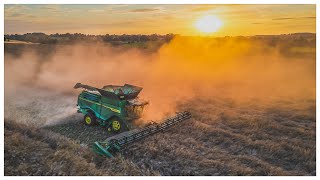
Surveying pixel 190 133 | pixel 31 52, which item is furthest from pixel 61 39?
pixel 190 133

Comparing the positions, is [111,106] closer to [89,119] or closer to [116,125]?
[116,125]

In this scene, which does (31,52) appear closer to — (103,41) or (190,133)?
(103,41)

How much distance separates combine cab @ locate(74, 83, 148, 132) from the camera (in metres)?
11.8

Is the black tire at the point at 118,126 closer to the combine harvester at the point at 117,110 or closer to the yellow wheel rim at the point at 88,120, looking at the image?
the combine harvester at the point at 117,110

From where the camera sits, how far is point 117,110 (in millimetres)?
11766

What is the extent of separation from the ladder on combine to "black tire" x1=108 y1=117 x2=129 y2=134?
1.20 ft

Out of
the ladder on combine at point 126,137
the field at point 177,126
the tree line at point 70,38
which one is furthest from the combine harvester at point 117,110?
the tree line at point 70,38

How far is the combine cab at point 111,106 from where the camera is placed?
11.8m

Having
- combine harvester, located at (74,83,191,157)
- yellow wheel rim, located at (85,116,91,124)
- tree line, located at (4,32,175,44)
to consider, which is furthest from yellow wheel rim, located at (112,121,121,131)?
tree line, located at (4,32,175,44)

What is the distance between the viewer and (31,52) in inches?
745

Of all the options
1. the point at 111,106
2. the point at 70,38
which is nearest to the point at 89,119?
the point at 111,106

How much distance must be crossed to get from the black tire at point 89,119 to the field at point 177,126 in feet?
0.77

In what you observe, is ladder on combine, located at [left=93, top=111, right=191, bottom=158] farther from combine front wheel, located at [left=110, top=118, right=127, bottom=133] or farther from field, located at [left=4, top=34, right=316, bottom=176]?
combine front wheel, located at [left=110, top=118, right=127, bottom=133]

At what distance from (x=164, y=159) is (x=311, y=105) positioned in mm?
10737
